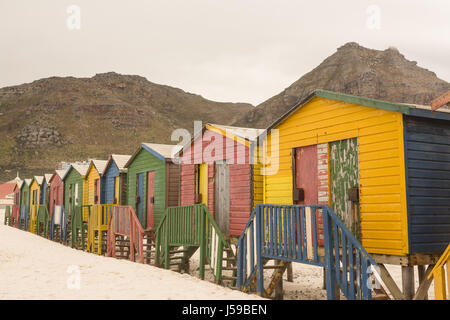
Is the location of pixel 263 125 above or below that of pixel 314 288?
above

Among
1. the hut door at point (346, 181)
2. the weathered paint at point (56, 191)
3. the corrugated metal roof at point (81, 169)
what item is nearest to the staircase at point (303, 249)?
the hut door at point (346, 181)

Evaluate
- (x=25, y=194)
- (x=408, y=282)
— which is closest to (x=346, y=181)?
(x=408, y=282)

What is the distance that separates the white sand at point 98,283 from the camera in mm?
9023

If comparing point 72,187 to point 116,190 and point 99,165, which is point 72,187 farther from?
point 116,190

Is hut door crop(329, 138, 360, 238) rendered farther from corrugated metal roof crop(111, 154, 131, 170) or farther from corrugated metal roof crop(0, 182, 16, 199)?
corrugated metal roof crop(0, 182, 16, 199)

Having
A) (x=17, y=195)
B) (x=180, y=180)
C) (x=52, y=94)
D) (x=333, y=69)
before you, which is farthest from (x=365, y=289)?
(x=52, y=94)

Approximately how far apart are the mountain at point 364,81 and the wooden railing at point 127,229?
6098 cm

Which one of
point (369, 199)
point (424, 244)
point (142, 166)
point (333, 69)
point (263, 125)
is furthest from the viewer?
point (263, 125)

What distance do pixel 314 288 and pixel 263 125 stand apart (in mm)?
97799

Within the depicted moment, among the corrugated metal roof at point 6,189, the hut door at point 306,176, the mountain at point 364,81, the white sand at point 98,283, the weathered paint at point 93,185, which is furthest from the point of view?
the mountain at point 364,81

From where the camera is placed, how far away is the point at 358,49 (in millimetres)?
104938

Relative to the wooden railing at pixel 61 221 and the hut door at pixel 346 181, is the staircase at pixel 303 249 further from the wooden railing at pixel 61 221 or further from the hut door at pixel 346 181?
the wooden railing at pixel 61 221

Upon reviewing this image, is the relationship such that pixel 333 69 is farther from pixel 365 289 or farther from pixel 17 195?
pixel 365 289

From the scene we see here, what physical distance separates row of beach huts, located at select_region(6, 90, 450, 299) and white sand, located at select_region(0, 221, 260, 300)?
1.08 metres
